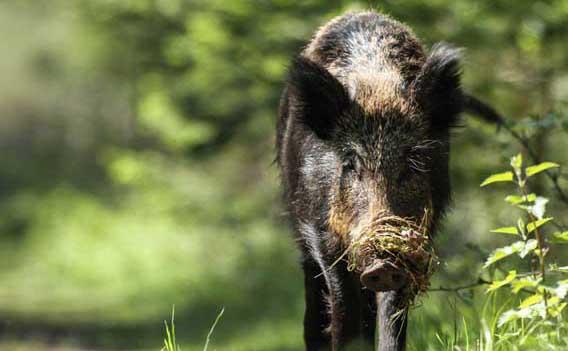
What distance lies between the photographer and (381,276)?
4.65 metres

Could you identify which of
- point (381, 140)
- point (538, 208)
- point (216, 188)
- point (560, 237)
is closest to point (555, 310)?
point (560, 237)

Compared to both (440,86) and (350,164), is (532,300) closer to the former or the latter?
(350,164)

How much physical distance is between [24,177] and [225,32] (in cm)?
1087

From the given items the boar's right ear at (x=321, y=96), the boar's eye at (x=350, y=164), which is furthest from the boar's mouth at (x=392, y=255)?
the boar's right ear at (x=321, y=96)

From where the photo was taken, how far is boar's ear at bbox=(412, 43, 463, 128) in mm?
5633

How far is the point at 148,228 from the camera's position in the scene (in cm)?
1559

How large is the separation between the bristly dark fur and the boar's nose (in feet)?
1.07

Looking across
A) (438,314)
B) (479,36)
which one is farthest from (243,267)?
(438,314)

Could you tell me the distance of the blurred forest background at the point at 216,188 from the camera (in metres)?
8.69

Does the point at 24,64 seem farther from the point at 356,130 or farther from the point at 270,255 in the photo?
the point at 356,130

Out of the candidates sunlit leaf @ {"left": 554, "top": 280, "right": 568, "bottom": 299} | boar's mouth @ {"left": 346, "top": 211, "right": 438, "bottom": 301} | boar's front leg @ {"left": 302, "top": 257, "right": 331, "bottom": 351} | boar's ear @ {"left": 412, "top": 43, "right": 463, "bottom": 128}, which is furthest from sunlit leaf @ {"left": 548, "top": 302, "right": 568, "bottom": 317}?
boar's front leg @ {"left": 302, "top": 257, "right": 331, "bottom": 351}

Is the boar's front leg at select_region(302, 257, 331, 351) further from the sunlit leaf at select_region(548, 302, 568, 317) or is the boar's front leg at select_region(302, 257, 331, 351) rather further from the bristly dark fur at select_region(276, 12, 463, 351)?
the sunlit leaf at select_region(548, 302, 568, 317)

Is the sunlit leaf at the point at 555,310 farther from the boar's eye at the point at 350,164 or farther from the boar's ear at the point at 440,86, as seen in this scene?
the boar's ear at the point at 440,86

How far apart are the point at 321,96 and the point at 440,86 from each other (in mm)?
692
